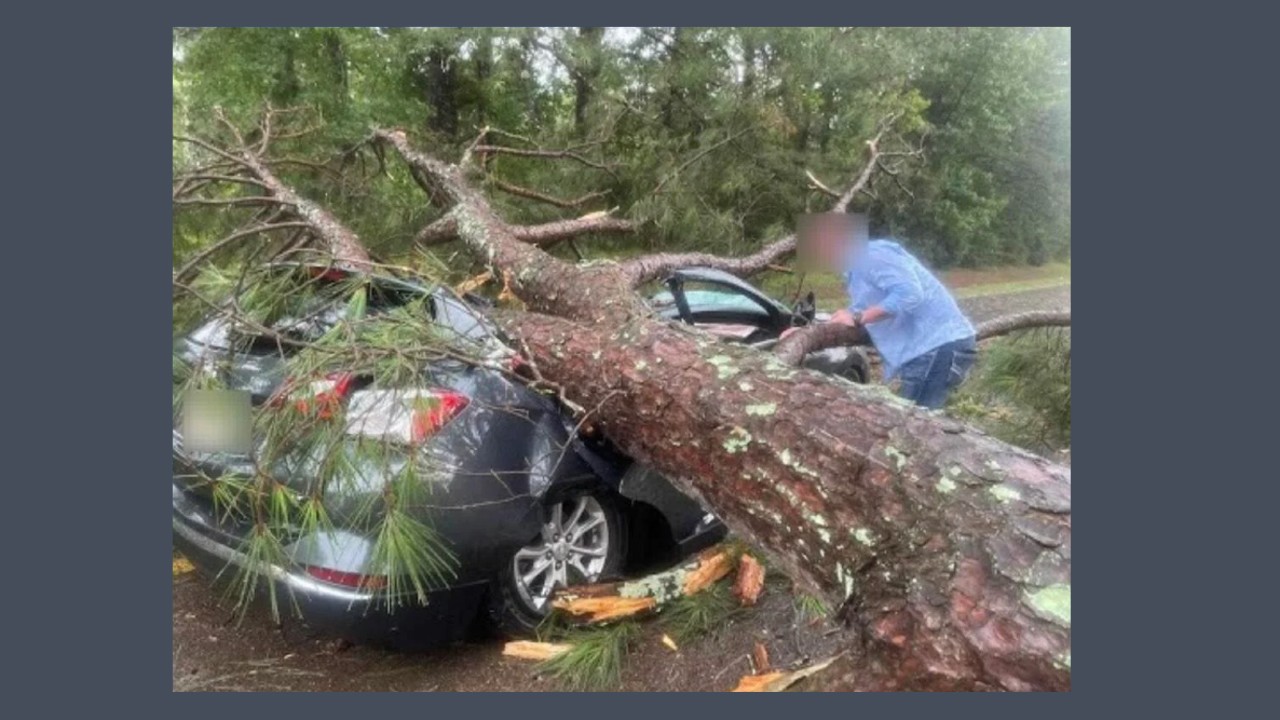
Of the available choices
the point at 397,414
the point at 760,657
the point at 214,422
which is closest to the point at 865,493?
the point at 760,657

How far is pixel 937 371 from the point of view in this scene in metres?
1.99

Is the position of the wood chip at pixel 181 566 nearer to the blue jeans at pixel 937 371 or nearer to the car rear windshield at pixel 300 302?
the car rear windshield at pixel 300 302

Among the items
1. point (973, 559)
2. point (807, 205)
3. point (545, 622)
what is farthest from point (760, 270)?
point (973, 559)

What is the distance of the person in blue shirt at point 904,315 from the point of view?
1.83 m

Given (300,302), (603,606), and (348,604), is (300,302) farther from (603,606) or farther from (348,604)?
(603,606)

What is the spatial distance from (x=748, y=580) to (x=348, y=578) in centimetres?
87

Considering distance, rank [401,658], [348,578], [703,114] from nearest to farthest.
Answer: [348,578], [401,658], [703,114]

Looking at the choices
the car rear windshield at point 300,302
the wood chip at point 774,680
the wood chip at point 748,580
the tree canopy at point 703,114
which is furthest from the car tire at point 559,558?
the tree canopy at point 703,114

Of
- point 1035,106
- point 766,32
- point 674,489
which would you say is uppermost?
point 766,32

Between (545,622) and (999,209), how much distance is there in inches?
51.7

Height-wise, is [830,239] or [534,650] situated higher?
[830,239]

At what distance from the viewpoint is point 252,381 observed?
1.66 metres

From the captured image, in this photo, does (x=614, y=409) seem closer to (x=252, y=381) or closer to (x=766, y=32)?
(x=252, y=381)

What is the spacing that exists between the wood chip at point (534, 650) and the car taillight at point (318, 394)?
61 cm
